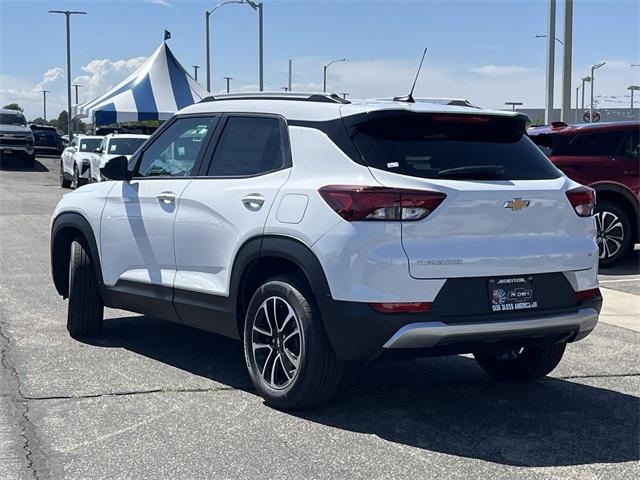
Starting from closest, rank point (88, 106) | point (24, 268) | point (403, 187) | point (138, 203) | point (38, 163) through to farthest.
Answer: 1. point (403, 187)
2. point (138, 203)
3. point (24, 268)
4. point (88, 106)
5. point (38, 163)

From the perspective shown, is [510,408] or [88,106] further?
[88,106]

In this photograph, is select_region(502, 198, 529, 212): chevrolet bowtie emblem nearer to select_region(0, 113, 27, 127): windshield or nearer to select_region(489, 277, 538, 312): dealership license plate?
select_region(489, 277, 538, 312): dealership license plate

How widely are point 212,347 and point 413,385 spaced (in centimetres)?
178

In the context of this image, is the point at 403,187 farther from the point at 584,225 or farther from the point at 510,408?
the point at 510,408

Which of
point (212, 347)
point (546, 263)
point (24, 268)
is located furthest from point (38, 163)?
point (546, 263)

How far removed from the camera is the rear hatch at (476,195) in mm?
4605

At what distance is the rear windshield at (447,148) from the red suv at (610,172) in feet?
21.1

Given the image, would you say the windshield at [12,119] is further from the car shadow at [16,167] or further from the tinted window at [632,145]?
the tinted window at [632,145]

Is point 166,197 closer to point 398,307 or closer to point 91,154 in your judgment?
point 398,307

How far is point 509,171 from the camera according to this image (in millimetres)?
5016

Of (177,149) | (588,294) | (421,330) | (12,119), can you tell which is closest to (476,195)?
(421,330)

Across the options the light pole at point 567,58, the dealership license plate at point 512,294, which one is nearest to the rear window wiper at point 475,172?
the dealership license plate at point 512,294

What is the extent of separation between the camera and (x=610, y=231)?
1127 cm

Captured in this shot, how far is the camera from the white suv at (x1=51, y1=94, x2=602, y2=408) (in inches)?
179
